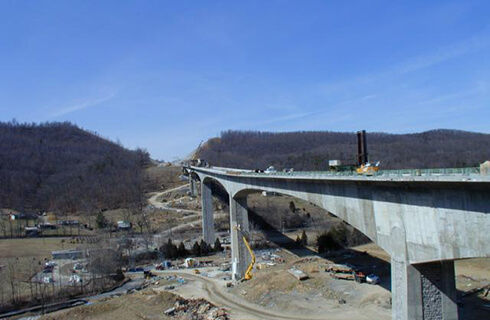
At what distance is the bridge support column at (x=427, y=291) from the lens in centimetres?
1689

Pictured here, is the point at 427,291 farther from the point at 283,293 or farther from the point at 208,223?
the point at 208,223

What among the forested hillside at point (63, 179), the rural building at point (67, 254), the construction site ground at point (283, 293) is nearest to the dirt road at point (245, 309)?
the construction site ground at point (283, 293)

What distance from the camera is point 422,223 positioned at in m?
16.3

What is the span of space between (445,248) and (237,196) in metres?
33.8

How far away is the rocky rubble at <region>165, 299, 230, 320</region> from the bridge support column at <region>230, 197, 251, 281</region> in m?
10.8

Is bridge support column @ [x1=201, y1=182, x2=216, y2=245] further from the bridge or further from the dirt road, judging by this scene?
the bridge

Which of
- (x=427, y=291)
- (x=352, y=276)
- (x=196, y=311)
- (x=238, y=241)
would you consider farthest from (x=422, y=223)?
(x=238, y=241)

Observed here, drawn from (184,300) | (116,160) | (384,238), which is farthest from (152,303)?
(116,160)

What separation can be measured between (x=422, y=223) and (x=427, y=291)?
3138 mm

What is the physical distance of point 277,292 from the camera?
35.1 meters

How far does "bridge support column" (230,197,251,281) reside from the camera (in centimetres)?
4469

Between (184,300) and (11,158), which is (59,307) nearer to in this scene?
(184,300)

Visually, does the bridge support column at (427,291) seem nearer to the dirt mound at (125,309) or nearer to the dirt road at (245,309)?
the dirt road at (245,309)

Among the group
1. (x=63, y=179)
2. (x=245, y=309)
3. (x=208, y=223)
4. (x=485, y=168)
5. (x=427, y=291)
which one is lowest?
(x=245, y=309)
